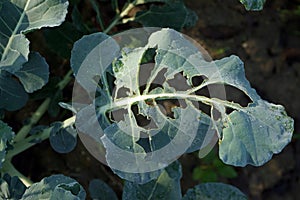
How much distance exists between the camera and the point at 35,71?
1141 mm

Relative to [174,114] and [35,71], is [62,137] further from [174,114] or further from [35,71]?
[174,114]

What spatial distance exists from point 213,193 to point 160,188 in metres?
0.11

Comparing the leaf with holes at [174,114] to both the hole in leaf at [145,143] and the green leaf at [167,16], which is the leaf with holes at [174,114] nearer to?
the hole in leaf at [145,143]

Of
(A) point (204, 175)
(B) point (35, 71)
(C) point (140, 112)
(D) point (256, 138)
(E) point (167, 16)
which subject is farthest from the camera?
(A) point (204, 175)

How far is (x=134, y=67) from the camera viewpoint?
3.28 feet

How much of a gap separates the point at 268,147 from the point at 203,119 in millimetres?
157

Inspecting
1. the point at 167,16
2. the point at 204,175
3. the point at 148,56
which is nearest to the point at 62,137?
the point at 148,56

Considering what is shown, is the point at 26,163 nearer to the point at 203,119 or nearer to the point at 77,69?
the point at 77,69

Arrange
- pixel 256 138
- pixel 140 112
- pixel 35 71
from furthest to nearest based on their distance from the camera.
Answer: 1. pixel 35 71
2. pixel 140 112
3. pixel 256 138

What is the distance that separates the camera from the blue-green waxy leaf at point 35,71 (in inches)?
44.8

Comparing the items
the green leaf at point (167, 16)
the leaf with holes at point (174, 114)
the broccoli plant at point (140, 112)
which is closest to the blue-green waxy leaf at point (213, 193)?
the broccoli plant at point (140, 112)

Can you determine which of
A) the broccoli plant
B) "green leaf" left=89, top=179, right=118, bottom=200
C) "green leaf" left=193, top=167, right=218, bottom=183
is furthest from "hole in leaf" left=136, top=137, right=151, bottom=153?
"green leaf" left=193, top=167, right=218, bottom=183

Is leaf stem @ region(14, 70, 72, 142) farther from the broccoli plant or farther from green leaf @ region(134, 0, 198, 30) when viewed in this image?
green leaf @ region(134, 0, 198, 30)

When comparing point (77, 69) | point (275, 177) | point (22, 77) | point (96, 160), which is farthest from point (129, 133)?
point (275, 177)
